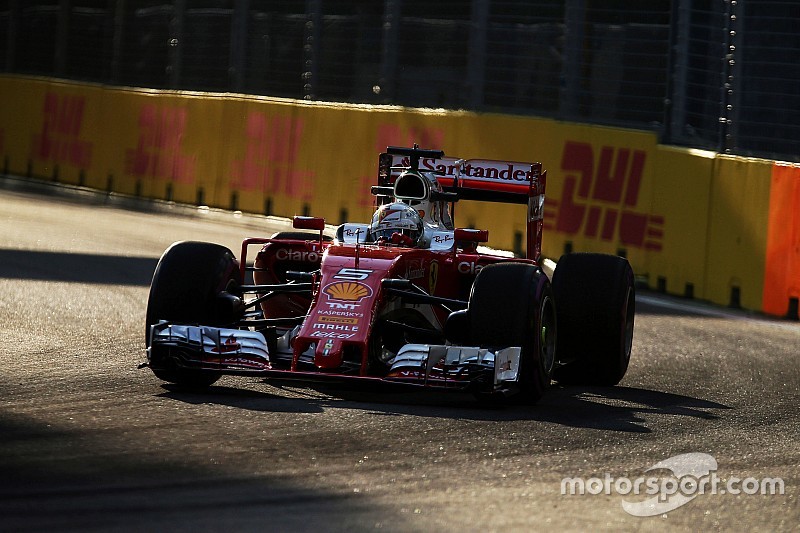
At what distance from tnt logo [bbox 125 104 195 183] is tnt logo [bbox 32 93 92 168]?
1.35 metres

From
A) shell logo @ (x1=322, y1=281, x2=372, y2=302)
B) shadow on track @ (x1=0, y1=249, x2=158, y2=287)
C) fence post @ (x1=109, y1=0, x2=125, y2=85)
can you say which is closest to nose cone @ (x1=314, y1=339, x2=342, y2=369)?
shell logo @ (x1=322, y1=281, x2=372, y2=302)

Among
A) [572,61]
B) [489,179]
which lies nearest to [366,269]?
[489,179]

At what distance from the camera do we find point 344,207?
64.5 ft

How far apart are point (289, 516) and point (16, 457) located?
1461 mm

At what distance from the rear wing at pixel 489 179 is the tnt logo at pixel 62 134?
13.8m

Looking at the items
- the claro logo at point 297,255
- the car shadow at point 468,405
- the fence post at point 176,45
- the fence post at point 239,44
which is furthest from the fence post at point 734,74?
the fence post at point 176,45

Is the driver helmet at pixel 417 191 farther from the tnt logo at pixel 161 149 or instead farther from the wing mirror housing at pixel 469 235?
the tnt logo at pixel 161 149

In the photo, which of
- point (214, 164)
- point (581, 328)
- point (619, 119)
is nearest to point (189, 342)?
point (581, 328)

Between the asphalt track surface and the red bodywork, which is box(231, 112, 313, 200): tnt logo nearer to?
the asphalt track surface

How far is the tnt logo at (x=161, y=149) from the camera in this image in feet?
74.1

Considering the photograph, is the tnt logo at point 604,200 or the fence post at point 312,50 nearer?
the tnt logo at point 604,200

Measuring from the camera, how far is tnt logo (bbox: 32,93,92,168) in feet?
81.2

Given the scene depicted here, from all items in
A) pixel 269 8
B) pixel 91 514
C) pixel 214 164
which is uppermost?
pixel 269 8

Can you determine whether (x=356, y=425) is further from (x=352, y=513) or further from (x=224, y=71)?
(x=224, y=71)
